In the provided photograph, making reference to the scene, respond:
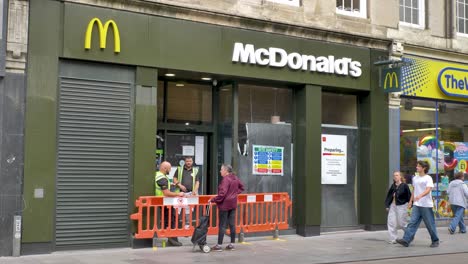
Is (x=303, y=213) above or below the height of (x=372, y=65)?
below

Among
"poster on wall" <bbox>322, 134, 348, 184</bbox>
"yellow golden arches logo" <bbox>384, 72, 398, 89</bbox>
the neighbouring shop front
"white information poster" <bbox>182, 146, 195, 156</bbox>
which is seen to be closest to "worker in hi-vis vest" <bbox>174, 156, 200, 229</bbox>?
"white information poster" <bbox>182, 146, 195, 156</bbox>

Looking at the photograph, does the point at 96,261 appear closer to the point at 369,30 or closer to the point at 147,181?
the point at 147,181

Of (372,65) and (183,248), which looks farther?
(372,65)

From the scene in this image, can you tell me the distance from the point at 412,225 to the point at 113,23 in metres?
7.60

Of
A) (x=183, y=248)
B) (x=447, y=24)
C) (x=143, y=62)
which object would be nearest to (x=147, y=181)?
(x=183, y=248)

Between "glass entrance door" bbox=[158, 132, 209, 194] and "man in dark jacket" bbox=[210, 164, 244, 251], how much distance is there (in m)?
2.32

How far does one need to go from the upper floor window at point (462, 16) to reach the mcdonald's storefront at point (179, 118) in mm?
3823

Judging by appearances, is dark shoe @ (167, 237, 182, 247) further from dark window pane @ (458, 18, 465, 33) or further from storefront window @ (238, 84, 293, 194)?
dark window pane @ (458, 18, 465, 33)

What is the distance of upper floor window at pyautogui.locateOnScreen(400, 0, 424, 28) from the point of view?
53.5ft

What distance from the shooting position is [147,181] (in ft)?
38.3

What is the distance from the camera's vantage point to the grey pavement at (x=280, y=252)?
33.3 ft

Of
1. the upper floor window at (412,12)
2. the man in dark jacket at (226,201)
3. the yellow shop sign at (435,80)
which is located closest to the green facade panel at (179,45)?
the yellow shop sign at (435,80)

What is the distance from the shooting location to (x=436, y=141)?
1652 cm

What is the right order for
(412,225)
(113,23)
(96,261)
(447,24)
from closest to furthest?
(96,261) < (113,23) < (412,225) < (447,24)
